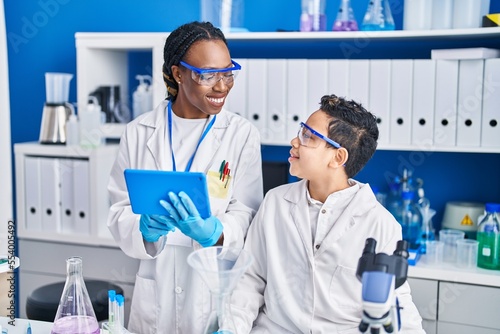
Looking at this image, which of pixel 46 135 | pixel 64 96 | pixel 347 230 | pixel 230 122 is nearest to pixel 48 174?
pixel 46 135

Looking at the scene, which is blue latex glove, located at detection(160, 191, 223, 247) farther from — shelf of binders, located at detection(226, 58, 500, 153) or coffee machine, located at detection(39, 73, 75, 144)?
coffee machine, located at detection(39, 73, 75, 144)

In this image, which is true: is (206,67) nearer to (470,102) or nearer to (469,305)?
(470,102)

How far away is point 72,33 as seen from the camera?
322 centimetres

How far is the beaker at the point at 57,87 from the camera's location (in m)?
3.03

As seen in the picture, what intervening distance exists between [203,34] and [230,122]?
0.90ft

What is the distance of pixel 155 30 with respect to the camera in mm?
3047

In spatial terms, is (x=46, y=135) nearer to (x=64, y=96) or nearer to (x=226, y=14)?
(x=64, y=96)

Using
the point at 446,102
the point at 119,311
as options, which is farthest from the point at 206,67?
the point at 446,102

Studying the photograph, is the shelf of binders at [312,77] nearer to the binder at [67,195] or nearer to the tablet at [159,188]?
the binder at [67,195]

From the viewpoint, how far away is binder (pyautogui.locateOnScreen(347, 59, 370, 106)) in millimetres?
2445

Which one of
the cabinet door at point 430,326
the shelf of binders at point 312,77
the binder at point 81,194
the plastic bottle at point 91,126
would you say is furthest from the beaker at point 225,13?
the cabinet door at point 430,326

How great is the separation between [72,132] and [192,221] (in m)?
1.50

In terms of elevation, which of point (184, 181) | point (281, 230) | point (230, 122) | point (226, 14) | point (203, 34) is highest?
point (226, 14)

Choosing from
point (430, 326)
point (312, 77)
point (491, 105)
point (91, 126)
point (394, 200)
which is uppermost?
point (312, 77)
